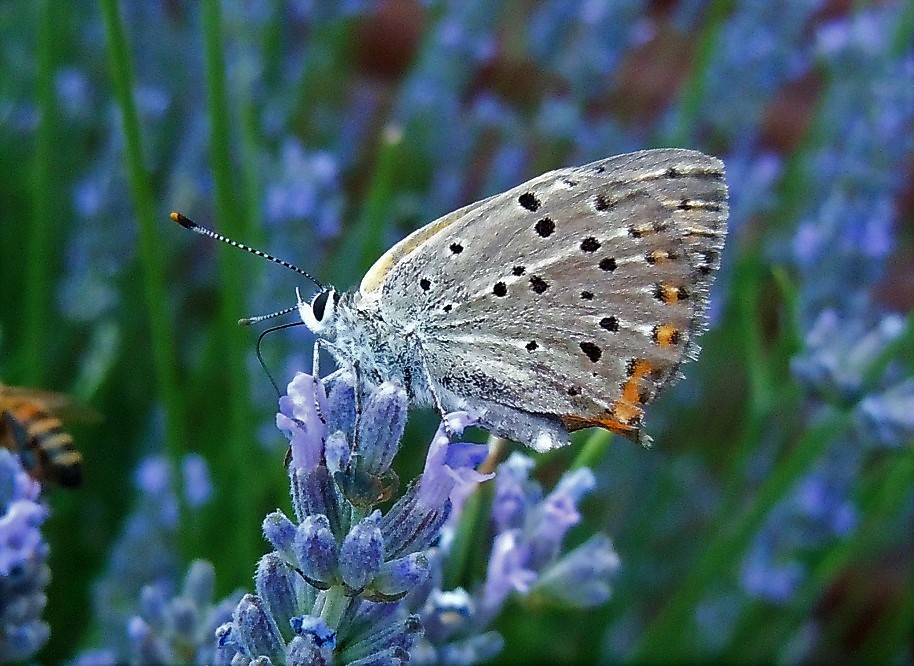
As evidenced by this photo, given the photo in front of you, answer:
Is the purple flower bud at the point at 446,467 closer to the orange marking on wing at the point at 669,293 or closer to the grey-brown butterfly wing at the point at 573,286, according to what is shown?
the grey-brown butterfly wing at the point at 573,286

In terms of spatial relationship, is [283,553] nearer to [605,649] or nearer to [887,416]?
[887,416]

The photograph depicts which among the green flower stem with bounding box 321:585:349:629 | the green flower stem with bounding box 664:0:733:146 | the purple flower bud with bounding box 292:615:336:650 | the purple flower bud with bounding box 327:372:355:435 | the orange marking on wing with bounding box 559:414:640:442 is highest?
the green flower stem with bounding box 664:0:733:146

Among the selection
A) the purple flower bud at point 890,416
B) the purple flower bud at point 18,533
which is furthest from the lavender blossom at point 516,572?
the purple flower bud at point 890,416

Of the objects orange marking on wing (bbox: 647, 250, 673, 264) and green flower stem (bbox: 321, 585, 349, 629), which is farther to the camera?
orange marking on wing (bbox: 647, 250, 673, 264)

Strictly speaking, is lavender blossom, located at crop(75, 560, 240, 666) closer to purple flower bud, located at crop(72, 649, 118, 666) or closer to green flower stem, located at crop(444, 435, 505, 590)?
purple flower bud, located at crop(72, 649, 118, 666)

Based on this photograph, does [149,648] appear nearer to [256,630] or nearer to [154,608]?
[154,608]

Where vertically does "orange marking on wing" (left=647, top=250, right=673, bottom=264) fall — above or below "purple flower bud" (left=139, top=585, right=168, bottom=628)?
above

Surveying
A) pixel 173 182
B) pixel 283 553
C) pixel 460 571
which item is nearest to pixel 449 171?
pixel 173 182

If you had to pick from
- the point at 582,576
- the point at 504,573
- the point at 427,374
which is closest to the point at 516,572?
the point at 504,573

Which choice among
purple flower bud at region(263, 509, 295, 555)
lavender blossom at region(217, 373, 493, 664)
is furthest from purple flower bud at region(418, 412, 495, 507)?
purple flower bud at region(263, 509, 295, 555)
